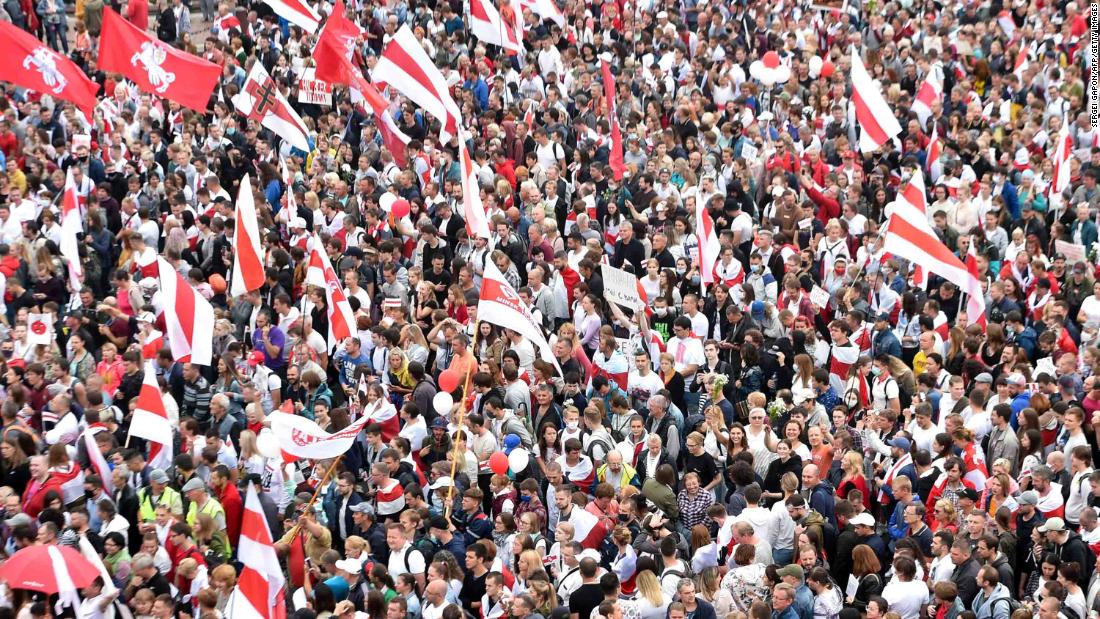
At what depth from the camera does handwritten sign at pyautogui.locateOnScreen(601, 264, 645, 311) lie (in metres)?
16.3

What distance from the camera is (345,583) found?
39.1ft

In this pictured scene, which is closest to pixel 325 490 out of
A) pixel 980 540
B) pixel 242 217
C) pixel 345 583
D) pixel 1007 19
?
pixel 345 583

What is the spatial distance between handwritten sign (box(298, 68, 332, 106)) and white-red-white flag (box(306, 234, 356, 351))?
6738mm

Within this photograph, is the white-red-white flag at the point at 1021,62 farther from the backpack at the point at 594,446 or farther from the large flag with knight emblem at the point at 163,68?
the backpack at the point at 594,446

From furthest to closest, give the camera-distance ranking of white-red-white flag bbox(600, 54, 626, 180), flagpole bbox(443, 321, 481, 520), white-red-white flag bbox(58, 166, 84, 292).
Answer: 1. white-red-white flag bbox(600, 54, 626, 180)
2. white-red-white flag bbox(58, 166, 84, 292)
3. flagpole bbox(443, 321, 481, 520)

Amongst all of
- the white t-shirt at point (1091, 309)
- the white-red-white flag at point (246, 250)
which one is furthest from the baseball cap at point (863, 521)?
the white-red-white flag at point (246, 250)

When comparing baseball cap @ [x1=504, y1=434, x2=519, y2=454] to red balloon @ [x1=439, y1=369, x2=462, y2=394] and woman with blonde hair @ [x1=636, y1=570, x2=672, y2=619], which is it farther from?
woman with blonde hair @ [x1=636, y1=570, x2=672, y2=619]

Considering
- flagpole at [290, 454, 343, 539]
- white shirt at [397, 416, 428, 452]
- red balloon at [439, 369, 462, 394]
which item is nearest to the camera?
flagpole at [290, 454, 343, 539]

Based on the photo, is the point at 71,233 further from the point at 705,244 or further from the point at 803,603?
the point at 803,603

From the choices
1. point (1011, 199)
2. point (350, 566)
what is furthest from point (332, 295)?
point (1011, 199)

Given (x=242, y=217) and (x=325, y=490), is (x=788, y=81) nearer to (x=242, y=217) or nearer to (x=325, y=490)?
(x=242, y=217)

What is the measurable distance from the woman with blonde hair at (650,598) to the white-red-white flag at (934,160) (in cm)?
1060

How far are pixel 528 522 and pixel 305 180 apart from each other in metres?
9.43

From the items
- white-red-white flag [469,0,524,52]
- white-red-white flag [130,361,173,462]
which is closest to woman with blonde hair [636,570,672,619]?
white-red-white flag [130,361,173,462]
